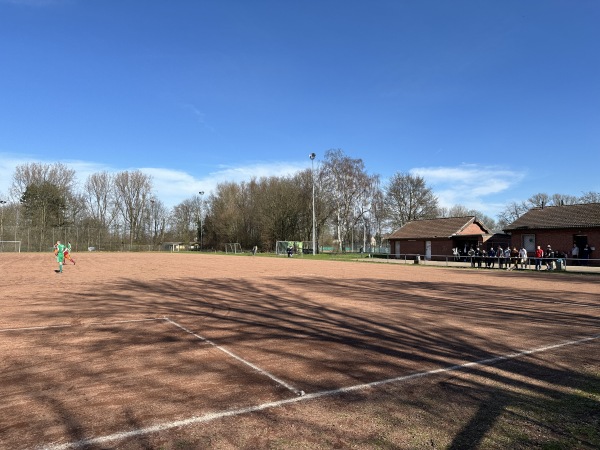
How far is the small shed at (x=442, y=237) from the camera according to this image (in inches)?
1853

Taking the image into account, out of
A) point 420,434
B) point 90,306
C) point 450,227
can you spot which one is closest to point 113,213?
point 450,227

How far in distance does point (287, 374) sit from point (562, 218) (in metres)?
40.9

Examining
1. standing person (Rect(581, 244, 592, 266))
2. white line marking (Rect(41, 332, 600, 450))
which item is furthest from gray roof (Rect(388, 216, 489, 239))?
white line marking (Rect(41, 332, 600, 450))

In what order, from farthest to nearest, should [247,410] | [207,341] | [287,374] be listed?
1. [207,341]
2. [287,374]
3. [247,410]

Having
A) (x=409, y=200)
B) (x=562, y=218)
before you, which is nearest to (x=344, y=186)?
(x=409, y=200)

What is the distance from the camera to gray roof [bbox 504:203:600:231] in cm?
3534

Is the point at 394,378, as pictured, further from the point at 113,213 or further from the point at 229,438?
the point at 113,213

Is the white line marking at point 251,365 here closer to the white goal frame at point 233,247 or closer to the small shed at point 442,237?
the small shed at point 442,237

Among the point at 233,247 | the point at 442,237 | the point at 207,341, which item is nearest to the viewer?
the point at 207,341

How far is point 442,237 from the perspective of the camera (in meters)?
47.3

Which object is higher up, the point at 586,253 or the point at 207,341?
the point at 586,253

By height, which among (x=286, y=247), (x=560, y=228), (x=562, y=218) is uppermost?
(x=562, y=218)

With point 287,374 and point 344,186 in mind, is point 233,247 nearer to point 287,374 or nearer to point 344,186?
point 344,186

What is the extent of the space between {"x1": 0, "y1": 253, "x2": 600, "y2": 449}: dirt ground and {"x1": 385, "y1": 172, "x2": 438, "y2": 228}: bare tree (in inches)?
2306
